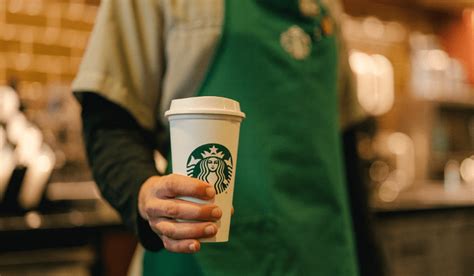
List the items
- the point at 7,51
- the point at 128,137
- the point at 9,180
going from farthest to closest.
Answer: the point at 7,51 → the point at 9,180 → the point at 128,137

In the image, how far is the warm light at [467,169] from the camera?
3871 mm

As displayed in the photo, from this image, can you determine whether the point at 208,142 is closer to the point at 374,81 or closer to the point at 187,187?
the point at 187,187

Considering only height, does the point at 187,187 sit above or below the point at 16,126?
above

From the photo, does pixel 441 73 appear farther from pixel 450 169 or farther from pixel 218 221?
pixel 218 221

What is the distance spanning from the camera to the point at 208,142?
0.55 m

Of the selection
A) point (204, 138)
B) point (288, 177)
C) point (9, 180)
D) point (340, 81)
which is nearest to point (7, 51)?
point (9, 180)

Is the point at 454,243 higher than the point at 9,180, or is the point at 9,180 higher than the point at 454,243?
the point at 9,180

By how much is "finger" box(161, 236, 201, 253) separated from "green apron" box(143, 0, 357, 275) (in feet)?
0.73

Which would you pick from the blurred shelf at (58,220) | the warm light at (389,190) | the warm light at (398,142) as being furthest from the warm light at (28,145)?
the warm light at (398,142)

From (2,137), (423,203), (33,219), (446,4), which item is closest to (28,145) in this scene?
(2,137)

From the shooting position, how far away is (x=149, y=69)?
80 cm

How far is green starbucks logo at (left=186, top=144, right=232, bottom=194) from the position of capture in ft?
1.77

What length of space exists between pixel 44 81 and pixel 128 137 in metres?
1.99

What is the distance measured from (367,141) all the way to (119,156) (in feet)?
6.96
